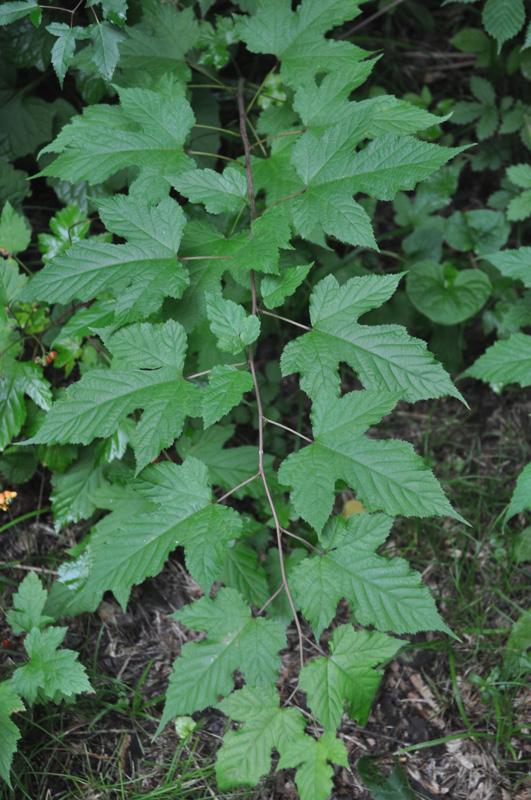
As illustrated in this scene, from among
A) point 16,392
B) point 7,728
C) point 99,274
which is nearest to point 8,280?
point 16,392

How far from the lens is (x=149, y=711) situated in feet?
6.47

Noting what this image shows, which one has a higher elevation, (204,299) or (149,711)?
(204,299)

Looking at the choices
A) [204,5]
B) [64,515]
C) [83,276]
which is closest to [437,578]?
[64,515]

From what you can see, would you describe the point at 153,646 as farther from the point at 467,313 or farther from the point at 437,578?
the point at 467,313

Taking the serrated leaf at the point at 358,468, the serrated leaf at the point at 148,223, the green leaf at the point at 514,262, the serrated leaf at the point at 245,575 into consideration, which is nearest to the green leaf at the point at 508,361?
the green leaf at the point at 514,262

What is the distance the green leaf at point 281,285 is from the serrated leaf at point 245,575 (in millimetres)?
827

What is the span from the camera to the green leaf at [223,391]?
141 centimetres

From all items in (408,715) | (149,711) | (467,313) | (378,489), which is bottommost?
(408,715)

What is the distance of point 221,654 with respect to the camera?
4.49 feet

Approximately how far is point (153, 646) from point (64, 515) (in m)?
0.54

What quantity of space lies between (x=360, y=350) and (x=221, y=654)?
30.3 inches

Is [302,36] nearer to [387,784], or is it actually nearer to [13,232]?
[13,232]

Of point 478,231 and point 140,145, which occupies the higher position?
point 140,145

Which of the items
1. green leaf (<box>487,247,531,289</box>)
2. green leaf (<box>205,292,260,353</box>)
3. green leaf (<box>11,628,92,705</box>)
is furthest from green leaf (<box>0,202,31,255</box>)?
green leaf (<box>487,247,531,289</box>)
